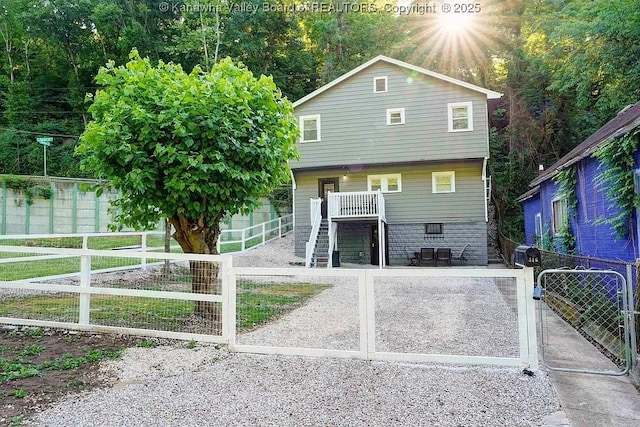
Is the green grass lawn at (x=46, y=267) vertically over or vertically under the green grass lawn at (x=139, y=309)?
over

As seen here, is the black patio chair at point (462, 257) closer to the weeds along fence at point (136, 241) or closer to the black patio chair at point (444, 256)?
the black patio chair at point (444, 256)

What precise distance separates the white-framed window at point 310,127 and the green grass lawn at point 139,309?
10.6 m

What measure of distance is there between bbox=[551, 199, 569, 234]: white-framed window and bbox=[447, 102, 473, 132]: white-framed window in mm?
4721

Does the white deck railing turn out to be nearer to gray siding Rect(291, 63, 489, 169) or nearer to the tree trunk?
gray siding Rect(291, 63, 489, 169)

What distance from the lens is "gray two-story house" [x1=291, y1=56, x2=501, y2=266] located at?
15273 millimetres

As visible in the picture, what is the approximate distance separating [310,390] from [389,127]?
13.6 meters

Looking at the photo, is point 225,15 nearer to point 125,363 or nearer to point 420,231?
point 420,231

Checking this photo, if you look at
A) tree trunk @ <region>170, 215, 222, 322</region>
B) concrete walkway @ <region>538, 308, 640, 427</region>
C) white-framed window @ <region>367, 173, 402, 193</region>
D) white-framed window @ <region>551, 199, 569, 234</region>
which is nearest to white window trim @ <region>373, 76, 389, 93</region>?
white-framed window @ <region>367, 173, 402, 193</region>

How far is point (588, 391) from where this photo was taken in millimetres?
3592

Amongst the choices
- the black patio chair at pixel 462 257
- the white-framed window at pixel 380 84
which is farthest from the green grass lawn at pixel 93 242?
the black patio chair at pixel 462 257

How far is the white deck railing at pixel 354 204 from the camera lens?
48.7 ft

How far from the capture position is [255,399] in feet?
11.3

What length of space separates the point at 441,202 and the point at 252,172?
11566 mm

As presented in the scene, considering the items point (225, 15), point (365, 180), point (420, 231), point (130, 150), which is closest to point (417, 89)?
point (365, 180)
